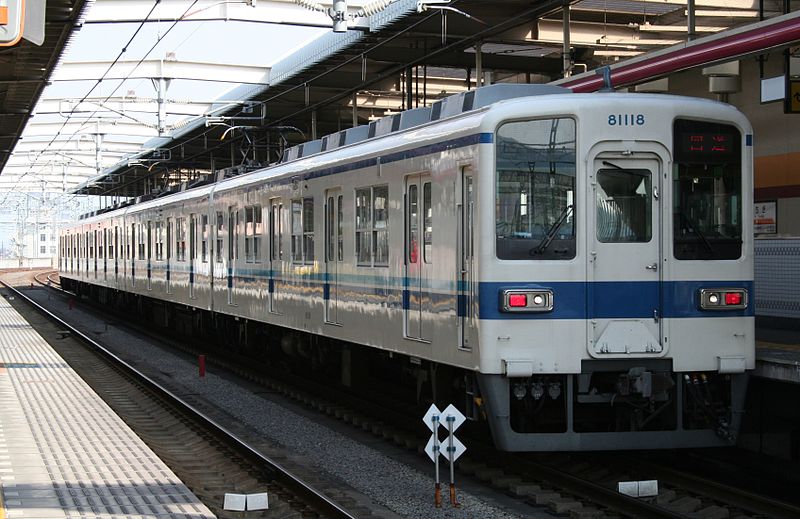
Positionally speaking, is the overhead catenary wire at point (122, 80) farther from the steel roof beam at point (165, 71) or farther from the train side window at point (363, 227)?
the train side window at point (363, 227)

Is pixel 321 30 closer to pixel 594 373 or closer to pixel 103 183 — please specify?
pixel 594 373

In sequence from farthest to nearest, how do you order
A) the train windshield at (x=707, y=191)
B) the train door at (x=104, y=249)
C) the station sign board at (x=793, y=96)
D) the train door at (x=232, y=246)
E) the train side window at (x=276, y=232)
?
the train door at (x=104, y=249) → the train door at (x=232, y=246) → the train side window at (x=276, y=232) → the station sign board at (x=793, y=96) → the train windshield at (x=707, y=191)

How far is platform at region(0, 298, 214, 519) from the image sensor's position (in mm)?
8055

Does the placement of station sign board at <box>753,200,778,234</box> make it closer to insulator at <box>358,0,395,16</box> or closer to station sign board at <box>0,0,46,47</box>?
insulator at <box>358,0,395,16</box>

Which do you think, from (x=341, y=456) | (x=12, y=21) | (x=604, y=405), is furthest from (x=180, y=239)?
(x=12, y=21)

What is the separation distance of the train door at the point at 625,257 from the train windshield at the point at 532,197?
0.22 metres

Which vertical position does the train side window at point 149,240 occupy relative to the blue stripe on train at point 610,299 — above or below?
A: above

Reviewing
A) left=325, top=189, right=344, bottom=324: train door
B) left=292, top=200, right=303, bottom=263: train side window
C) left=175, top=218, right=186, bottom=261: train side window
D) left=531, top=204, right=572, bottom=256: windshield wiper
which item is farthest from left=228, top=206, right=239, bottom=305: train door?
left=531, top=204, right=572, bottom=256: windshield wiper

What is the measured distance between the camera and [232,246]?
19.1 m

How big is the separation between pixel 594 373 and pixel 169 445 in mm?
5139

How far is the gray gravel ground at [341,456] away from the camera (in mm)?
8875

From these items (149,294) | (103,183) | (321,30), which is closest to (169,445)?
(321,30)

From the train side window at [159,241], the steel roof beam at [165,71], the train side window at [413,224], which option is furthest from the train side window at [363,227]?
the train side window at [159,241]

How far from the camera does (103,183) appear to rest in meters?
51.1
